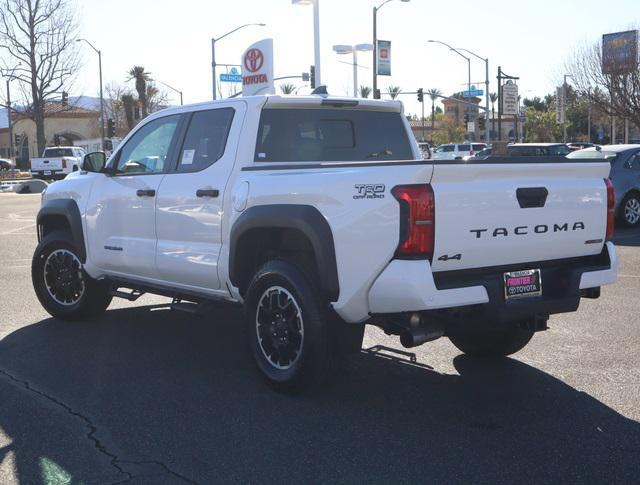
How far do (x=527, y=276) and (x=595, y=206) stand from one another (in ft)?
2.46

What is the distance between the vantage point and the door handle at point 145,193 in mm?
6430

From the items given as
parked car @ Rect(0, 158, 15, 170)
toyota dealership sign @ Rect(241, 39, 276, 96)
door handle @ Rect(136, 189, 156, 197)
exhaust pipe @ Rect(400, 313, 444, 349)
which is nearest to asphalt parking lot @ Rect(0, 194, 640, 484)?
exhaust pipe @ Rect(400, 313, 444, 349)

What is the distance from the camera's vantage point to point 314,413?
4938mm

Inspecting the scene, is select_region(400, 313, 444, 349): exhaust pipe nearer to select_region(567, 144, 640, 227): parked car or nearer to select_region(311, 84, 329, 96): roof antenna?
select_region(311, 84, 329, 96): roof antenna

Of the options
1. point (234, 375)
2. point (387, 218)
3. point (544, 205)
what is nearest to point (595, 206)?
point (544, 205)

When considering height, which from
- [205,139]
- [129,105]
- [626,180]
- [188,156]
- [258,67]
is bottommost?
[626,180]

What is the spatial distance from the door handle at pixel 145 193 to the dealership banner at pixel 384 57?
34297 millimetres

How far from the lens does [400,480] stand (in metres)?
3.90

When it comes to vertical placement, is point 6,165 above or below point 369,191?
above

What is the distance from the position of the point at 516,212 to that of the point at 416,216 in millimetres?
714

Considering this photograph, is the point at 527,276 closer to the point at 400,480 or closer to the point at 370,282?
the point at 370,282

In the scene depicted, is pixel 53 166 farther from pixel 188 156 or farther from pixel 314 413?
pixel 314 413

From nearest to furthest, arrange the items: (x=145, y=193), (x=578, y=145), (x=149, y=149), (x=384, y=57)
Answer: (x=145, y=193) < (x=149, y=149) < (x=578, y=145) < (x=384, y=57)

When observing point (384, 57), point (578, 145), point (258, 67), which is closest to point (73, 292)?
point (258, 67)
